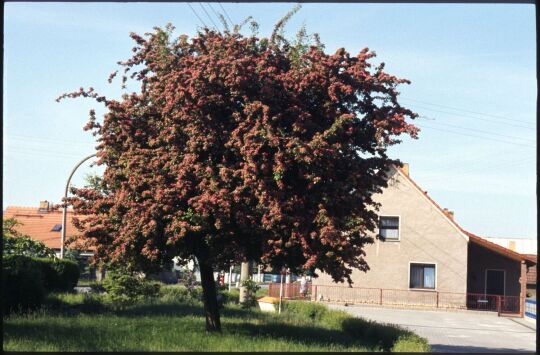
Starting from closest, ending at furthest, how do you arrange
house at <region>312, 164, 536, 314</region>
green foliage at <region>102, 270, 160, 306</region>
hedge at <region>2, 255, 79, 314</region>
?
hedge at <region>2, 255, 79, 314</region>
green foliage at <region>102, 270, 160, 306</region>
house at <region>312, 164, 536, 314</region>

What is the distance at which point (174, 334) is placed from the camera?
45.0 ft

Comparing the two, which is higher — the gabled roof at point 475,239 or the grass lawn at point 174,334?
the gabled roof at point 475,239

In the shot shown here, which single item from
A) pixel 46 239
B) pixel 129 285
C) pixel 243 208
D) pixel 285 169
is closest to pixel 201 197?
pixel 243 208

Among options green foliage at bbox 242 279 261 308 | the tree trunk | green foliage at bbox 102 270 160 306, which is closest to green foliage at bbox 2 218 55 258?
green foliage at bbox 102 270 160 306

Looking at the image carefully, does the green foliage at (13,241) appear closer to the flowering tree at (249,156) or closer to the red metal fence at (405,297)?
the flowering tree at (249,156)

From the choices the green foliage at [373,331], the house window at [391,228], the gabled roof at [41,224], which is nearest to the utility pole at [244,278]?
the green foliage at [373,331]

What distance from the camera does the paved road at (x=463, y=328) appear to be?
20984mm

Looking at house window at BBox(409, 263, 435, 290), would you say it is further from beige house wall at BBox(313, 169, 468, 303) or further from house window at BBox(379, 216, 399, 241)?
house window at BBox(379, 216, 399, 241)

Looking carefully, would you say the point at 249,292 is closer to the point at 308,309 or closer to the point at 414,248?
the point at 308,309

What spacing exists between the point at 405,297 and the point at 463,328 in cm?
1127

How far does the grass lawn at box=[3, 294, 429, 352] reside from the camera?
12086 millimetres

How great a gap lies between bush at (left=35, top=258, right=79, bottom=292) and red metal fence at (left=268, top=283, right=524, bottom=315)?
11413mm

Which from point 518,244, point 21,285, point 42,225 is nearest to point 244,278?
point 21,285

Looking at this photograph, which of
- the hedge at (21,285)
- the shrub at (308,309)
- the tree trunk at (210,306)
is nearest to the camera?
the tree trunk at (210,306)
